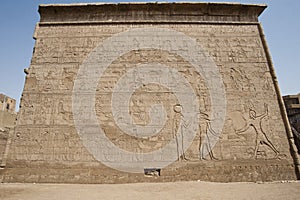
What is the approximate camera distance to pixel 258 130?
620 centimetres

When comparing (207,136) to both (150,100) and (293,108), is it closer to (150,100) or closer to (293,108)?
(150,100)

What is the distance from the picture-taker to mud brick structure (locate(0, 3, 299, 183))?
582 centimetres

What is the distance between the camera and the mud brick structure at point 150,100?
5.82m

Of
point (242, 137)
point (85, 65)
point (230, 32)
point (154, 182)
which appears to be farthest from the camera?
point (230, 32)

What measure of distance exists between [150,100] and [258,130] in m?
3.80

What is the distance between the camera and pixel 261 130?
622 cm

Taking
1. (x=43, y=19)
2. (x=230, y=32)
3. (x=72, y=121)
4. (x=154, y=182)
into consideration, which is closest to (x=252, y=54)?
(x=230, y=32)

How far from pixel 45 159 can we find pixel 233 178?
19.6 ft

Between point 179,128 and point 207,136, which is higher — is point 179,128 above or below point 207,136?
above

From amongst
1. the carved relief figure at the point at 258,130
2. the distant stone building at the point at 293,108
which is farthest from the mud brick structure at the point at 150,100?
the distant stone building at the point at 293,108

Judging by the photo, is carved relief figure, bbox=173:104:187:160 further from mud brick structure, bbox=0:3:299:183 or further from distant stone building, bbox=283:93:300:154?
Answer: distant stone building, bbox=283:93:300:154

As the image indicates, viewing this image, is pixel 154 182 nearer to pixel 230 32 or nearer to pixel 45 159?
pixel 45 159

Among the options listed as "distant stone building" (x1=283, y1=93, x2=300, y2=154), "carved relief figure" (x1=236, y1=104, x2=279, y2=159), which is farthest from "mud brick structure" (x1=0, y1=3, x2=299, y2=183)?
"distant stone building" (x1=283, y1=93, x2=300, y2=154)

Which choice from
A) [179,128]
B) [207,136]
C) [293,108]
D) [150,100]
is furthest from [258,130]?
[293,108]
